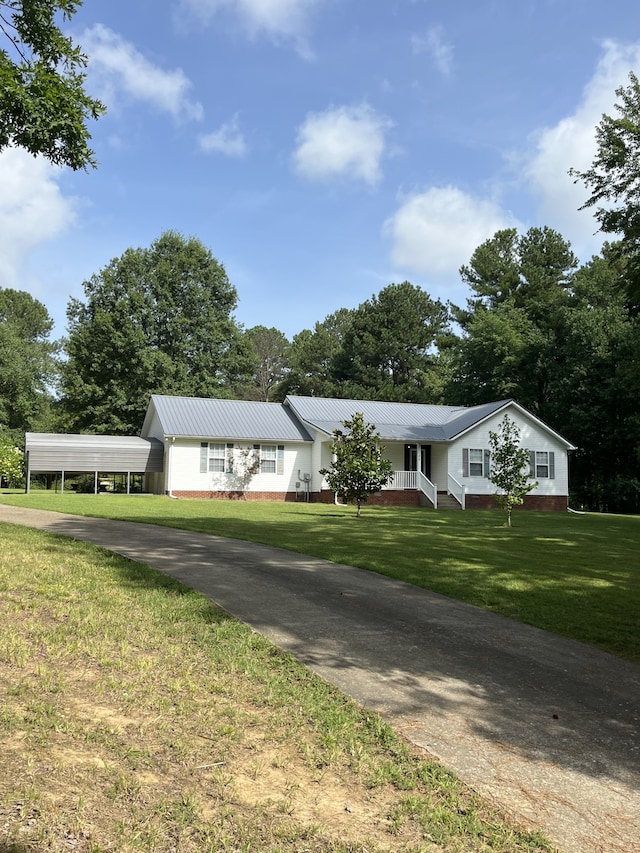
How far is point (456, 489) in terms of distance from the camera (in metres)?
31.0

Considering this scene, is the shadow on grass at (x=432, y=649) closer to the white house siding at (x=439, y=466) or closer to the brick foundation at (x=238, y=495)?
the brick foundation at (x=238, y=495)

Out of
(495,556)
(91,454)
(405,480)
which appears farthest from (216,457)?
(495,556)

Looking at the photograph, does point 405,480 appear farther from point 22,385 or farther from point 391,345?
point 22,385

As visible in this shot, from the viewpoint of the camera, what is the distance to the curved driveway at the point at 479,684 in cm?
328

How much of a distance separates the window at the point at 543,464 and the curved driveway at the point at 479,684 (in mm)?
25603

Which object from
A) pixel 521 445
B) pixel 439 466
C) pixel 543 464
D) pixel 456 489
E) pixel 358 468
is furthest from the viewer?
pixel 543 464

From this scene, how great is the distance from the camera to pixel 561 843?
287 centimetres

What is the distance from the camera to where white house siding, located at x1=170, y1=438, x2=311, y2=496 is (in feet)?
99.9

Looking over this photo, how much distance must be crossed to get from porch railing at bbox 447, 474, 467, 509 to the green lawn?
9.45 meters

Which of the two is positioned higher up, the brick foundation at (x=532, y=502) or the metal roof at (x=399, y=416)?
the metal roof at (x=399, y=416)

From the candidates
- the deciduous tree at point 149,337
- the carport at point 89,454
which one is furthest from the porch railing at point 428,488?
the deciduous tree at point 149,337

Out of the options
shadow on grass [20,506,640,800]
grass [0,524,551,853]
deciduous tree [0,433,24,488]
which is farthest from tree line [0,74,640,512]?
grass [0,524,551,853]

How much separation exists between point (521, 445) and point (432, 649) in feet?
93.5

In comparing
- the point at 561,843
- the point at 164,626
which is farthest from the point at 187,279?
the point at 561,843
